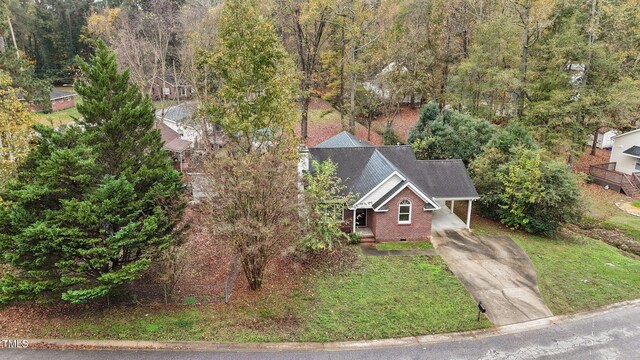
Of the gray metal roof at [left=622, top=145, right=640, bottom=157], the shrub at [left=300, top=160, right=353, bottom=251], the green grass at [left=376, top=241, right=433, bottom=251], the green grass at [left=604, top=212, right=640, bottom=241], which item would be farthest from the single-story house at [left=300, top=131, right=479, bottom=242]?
the gray metal roof at [left=622, top=145, right=640, bottom=157]

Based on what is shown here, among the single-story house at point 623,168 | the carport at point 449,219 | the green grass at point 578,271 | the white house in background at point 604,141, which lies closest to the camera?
the green grass at point 578,271

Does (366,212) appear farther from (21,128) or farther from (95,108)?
(21,128)

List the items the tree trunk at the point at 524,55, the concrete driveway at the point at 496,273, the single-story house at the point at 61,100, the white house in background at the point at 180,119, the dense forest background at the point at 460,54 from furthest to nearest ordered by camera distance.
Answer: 1. the single-story house at the point at 61,100
2. the white house in background at the point at 180,119
3. the tree trunk at the point at 524,55
4. the dense forest background at the point at 460,54
5. the concrete driveway at the point at 496,273

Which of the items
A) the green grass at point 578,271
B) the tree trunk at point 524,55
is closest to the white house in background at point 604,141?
the tree trunk at point 524,55

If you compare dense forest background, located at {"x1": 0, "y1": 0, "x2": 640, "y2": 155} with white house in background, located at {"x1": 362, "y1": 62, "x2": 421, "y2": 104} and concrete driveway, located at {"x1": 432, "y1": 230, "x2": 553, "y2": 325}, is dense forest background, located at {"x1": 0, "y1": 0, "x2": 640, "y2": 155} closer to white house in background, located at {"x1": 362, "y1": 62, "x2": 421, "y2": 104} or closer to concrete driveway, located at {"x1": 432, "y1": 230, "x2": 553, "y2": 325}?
white house in background, located at {"x1": 362, "y1": 62, "x2": 421, "y2": 104}

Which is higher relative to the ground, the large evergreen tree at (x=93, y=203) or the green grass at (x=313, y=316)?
the large evergreen tree at (x=93, y=203)

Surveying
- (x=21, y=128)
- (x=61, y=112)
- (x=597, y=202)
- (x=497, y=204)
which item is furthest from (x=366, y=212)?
(x=61, y=112)

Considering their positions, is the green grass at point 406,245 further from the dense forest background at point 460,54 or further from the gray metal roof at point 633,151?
the gray metal roof at point 633,151
